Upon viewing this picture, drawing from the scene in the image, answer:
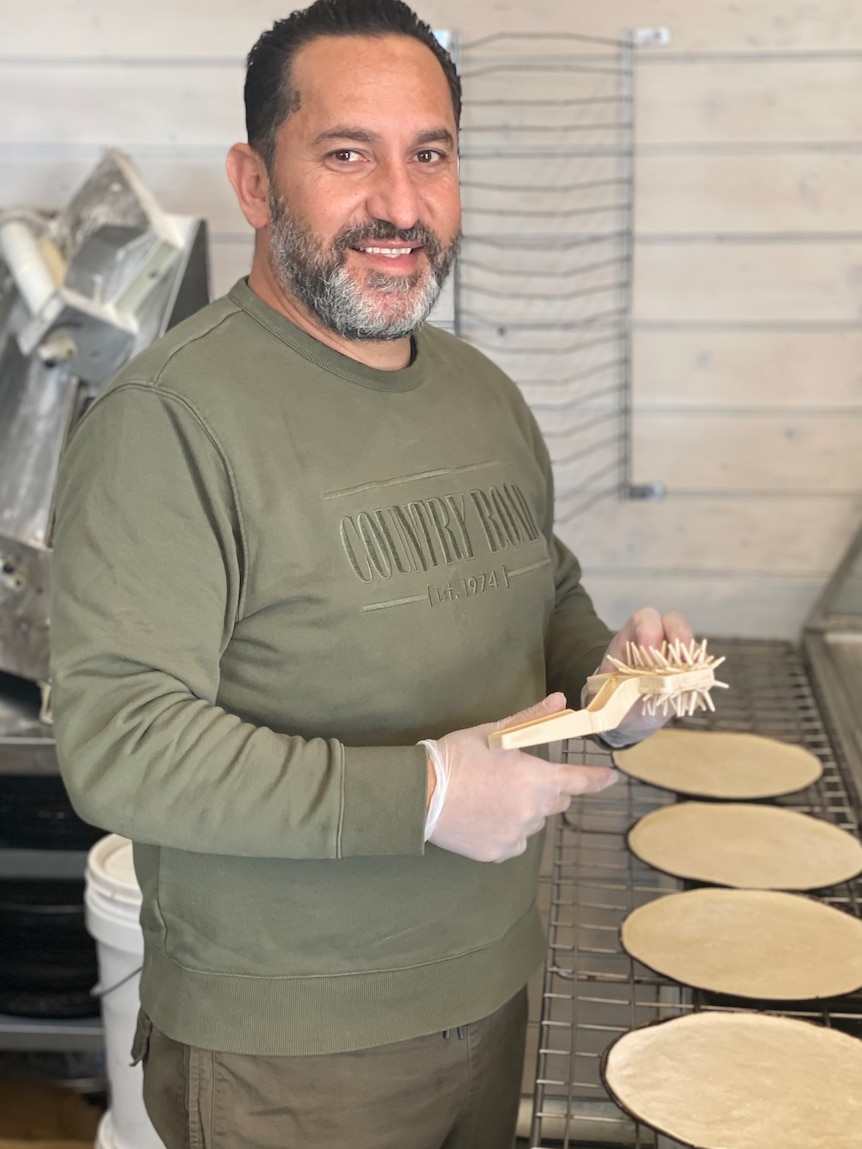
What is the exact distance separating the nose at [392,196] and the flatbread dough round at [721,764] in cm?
76

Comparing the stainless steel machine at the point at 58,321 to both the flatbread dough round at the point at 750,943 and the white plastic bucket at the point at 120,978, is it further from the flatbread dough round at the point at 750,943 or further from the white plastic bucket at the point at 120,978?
the flatbread dough round at the point at 750,943

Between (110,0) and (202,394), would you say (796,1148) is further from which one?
(110,0)

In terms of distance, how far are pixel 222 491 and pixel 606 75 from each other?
1374 mm

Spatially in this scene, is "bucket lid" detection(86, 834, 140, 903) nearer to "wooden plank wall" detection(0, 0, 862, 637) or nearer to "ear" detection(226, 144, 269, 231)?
"ear" detection(226, 144, 269, 231)

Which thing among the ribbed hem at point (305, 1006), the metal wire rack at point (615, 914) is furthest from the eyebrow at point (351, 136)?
the ribbed hem at point (305, 1006)

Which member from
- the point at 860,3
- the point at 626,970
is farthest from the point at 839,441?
the point at 626,970

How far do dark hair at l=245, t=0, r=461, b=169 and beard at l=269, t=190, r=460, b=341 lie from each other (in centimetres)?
6

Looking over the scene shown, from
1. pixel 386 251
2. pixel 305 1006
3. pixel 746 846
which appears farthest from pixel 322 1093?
pixel 386 251

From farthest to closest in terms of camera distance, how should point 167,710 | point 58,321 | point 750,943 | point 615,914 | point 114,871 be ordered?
point 58,321
point 114,871
point 615,914
point 750,943
point 167,710

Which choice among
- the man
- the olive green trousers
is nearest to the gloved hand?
the man

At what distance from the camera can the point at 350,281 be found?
105 centimetres

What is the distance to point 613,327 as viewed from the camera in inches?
83.2

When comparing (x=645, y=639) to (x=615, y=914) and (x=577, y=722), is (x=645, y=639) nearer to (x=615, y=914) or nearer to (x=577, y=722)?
(x=577, y=722)

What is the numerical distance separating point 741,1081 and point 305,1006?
37 centimetres
